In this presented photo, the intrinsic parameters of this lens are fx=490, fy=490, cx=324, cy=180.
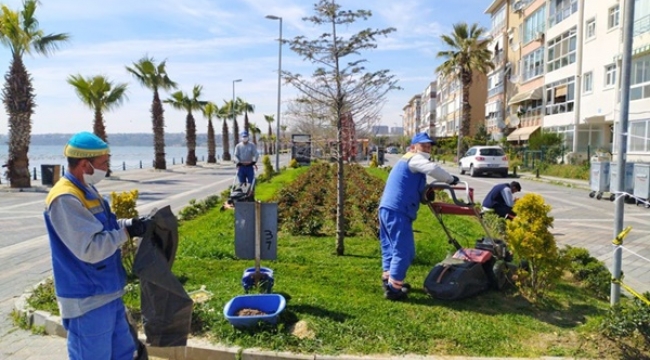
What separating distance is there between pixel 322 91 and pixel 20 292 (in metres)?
4.83

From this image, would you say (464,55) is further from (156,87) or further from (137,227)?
(137,227)

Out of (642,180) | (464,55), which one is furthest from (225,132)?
(642,180)

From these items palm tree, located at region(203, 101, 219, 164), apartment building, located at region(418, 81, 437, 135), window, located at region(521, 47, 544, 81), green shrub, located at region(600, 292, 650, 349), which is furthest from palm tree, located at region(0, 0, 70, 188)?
apartment building, located at region(418, 81, 437, 135)

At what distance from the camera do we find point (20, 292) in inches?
241

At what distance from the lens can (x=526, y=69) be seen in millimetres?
38812

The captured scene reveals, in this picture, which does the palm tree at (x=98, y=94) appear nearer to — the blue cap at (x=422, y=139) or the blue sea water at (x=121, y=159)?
the blue sea water at (x=121, y=159)

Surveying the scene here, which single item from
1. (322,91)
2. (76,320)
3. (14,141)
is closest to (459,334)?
(76,320)

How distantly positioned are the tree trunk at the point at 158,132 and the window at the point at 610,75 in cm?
2757

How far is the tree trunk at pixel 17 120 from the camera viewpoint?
19750 millimetres

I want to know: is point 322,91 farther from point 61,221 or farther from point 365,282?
point 61,221

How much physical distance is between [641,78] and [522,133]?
16.6m

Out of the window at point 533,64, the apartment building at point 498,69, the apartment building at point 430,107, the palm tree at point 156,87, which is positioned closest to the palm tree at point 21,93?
the palm tree at point 156,87

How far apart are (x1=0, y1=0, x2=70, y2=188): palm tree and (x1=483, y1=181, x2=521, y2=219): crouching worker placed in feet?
61.9

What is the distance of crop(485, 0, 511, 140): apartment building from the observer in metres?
45.0
